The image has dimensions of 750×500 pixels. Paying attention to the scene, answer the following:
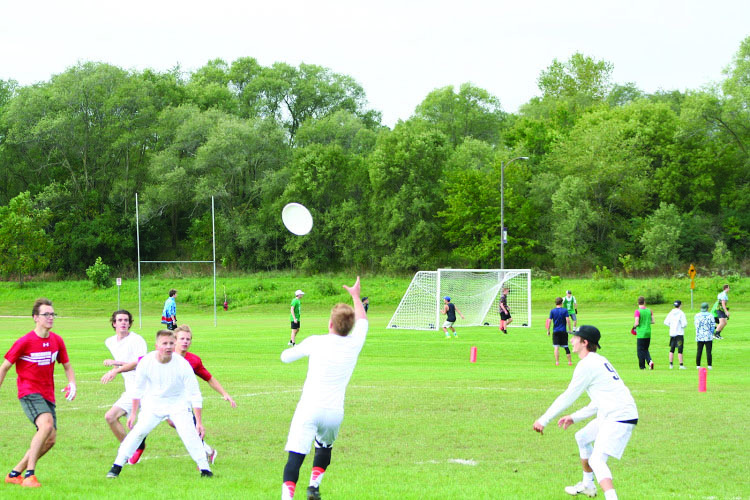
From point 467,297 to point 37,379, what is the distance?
31.7 meters

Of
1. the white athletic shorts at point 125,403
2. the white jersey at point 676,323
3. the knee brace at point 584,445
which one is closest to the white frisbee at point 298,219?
the white jersey at point 676,323

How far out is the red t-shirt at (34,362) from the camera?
859 cm

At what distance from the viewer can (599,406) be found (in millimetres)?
7656

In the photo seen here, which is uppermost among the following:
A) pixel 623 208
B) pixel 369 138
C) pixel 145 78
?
pixel 145 78

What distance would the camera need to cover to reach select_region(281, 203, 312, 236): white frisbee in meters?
39.3

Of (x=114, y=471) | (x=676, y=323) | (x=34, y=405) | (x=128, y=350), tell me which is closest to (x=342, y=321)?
(x=114, y=471)

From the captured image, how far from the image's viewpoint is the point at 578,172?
68375 millimetres

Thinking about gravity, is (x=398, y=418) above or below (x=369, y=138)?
below

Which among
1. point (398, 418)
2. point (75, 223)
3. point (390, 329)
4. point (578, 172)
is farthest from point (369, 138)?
point (398, 418)

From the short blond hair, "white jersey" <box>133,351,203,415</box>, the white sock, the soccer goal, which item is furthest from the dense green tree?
the white sock

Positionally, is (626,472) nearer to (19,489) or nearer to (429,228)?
(19,489)

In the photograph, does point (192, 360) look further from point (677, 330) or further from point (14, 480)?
point (677, 330)

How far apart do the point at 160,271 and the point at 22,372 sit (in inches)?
2377

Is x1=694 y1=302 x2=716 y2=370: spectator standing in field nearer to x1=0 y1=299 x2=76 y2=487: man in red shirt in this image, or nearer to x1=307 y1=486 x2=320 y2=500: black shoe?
x1=307 y1=486 x2=320 y2=500: black shoe
